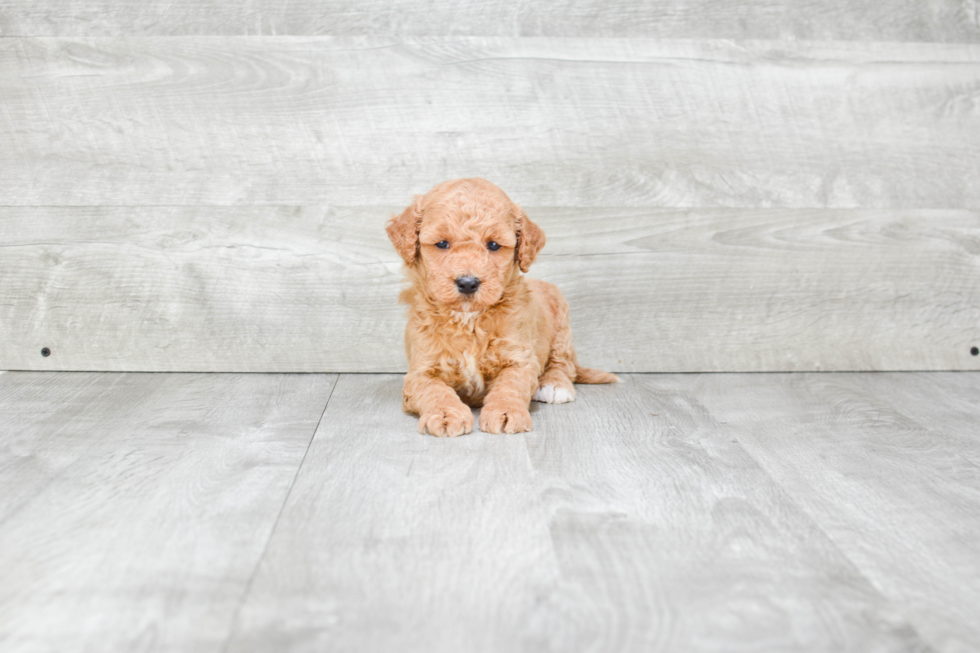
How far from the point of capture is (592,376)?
2.48 m

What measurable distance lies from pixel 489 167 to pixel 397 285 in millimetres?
458

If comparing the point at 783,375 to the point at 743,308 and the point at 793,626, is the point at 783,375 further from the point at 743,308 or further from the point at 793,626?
the point at 793,626

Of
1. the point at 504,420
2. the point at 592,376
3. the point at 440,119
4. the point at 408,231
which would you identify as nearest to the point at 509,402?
the point at 504,420

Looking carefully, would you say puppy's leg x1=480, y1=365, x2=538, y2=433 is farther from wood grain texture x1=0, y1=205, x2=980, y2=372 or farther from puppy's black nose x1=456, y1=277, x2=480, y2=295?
wood grain texture x1=0, y1=205, x2=980, y2=372

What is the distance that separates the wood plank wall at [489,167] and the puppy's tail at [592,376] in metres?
0.18

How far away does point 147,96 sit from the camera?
2.54m

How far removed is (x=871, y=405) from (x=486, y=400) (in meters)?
1.07

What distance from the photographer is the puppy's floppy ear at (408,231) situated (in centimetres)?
196

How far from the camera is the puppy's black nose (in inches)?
73.8

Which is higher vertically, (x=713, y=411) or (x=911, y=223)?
(x=911, y=223)

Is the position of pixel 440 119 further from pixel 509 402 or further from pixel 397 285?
pixel 509 402

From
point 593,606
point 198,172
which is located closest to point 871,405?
point 593,606

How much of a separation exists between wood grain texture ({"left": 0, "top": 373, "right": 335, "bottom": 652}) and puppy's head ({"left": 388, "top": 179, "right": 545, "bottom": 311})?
0.47m

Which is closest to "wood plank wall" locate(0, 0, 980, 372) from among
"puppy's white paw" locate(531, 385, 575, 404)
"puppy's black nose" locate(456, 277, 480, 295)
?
"puppy's white paw" locate(531, 385, 575, 404)
